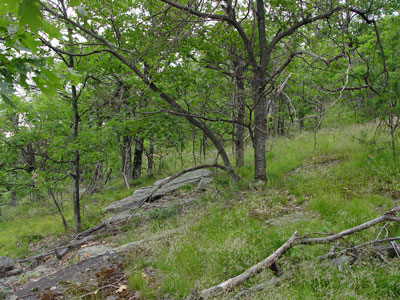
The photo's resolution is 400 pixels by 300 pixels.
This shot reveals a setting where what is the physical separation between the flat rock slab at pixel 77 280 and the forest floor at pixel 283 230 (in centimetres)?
32

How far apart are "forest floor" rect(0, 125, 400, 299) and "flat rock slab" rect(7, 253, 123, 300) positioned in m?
0.32

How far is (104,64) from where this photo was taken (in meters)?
7.85

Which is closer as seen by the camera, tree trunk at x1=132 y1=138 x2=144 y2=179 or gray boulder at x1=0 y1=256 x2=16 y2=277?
gray boulder at x1=0 y1=256 x2=16 y2=277

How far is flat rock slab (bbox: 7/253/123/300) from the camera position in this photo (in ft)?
13.2

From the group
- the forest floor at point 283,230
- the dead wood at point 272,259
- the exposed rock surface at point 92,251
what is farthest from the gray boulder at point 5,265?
the dead wood at point 272,259

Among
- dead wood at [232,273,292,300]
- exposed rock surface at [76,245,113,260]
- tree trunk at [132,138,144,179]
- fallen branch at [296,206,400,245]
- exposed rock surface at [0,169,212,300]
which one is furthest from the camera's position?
tree trunk at [132,138,144,179]

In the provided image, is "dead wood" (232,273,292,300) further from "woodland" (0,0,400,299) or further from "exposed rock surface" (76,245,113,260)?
"exposed rock surface" (76,245,113,260)

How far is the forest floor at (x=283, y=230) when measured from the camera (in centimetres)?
263

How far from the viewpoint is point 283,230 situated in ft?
12.4

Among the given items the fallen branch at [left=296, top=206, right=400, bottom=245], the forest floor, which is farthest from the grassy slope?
the fallen branch at [left=296, top=206, right=400, bottom=245]

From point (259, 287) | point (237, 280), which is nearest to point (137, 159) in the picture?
point (237, 280)

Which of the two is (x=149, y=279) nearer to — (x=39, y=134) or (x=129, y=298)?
(x=129, y=298)

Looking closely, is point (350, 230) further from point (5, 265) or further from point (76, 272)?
point (5, 265)

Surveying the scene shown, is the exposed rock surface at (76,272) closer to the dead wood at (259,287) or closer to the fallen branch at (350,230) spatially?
the dead wood at (259,287)
